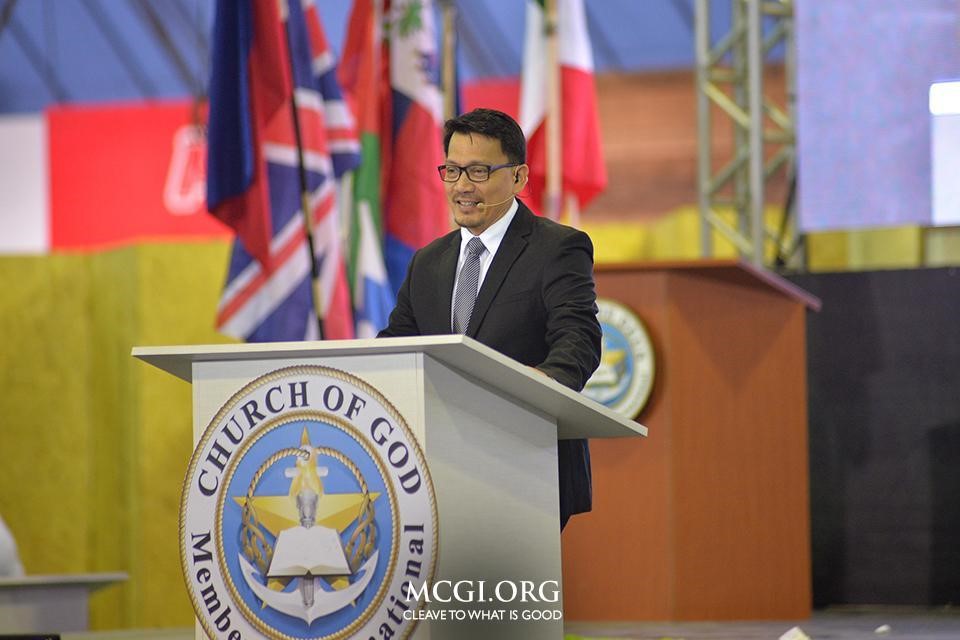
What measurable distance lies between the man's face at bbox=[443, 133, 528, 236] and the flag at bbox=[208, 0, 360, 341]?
10.7 feet

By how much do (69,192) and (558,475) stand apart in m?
8.47

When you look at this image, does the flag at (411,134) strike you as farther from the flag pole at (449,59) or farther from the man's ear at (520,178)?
the man's ear at (520,178)

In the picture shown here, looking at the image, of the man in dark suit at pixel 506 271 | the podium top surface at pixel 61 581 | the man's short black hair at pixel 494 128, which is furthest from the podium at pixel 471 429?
the podium top surface at pixel 61 581

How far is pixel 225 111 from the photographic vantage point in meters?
5.98

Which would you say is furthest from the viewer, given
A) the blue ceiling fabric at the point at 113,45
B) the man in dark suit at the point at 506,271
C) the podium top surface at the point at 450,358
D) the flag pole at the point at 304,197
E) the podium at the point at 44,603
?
the blue ceiling fabric at the point at 113,45

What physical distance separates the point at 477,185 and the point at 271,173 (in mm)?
3458

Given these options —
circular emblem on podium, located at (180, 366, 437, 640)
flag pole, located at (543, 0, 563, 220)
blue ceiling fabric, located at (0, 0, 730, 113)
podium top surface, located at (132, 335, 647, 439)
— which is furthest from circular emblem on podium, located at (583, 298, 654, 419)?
blue ceiling fabric, located at (0, 0, 730, 113)

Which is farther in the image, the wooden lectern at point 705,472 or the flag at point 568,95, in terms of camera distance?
the flag at point 568,95

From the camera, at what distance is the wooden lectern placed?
4699 millimetres

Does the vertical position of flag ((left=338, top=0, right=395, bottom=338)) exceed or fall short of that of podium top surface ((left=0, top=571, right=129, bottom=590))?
it exceeds it

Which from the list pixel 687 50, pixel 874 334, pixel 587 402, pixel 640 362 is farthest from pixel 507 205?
pixel 687 50

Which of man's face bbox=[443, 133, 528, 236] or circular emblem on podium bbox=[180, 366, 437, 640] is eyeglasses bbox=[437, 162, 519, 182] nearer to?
man's face bbox=[443, 133, 528, 236]

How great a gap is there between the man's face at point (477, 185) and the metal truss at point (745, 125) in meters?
3.40

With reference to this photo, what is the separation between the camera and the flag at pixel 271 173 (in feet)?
19.6
